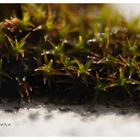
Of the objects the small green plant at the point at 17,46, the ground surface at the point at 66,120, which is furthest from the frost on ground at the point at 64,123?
the small green plant at the point at 17,46

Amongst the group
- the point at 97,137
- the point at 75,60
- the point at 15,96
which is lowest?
the point at 97,137

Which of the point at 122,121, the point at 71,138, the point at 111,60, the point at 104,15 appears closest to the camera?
the point at 71,138

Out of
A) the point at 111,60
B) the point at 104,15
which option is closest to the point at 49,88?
the point at 111,60

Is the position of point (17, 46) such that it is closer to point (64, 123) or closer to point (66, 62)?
point (66, 62)

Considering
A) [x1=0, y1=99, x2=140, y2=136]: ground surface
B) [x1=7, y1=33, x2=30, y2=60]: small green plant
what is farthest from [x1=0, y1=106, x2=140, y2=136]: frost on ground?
[x1=7, y1=33, x2=30, y2=60]: small green plant

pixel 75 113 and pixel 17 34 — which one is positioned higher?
pixel 17 34

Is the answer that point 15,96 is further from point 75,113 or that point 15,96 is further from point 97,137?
point 97,137

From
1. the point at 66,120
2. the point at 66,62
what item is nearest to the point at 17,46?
the point at 66,62

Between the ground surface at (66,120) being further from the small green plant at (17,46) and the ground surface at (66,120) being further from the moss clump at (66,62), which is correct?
the small green plant at (17,46)
